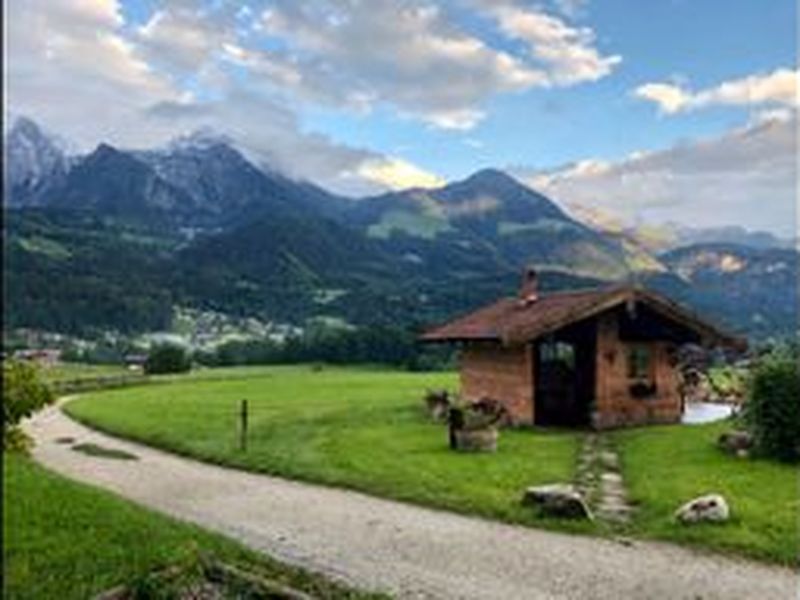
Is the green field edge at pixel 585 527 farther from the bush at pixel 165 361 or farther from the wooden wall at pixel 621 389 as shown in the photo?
the bush at pixel 165 361

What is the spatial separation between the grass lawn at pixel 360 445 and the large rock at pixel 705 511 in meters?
1.80

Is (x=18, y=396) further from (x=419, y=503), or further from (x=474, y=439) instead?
(x=474, y=439)

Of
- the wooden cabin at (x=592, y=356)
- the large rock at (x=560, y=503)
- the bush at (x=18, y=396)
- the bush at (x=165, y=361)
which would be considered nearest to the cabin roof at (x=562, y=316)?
the wooden cabin at (x=592, y=356)

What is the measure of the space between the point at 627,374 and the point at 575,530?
832 inches

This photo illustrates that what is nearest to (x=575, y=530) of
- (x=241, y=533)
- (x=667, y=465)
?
(x=241, y=533)

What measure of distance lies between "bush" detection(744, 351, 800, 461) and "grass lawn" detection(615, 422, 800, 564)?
683 mm

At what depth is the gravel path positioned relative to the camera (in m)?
15.7

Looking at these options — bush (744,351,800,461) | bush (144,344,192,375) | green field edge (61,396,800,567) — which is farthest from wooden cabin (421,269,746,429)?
bush (144,344,192,375)

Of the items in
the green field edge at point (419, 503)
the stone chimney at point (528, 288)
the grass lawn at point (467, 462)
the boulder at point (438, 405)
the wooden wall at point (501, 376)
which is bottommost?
the green field edge at point (419, 503)

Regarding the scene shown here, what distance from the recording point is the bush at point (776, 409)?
2694 cm

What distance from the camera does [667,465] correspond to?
27641 mm

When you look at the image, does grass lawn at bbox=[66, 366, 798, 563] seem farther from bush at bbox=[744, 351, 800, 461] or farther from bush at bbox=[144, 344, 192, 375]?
bush at bbox=[144, 344, 192, 375]

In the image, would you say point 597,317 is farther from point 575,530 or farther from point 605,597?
point 605,597

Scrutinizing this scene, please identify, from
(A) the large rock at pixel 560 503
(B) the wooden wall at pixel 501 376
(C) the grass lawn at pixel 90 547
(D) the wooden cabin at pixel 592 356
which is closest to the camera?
(C) the grass lawn at pixel 90 547
